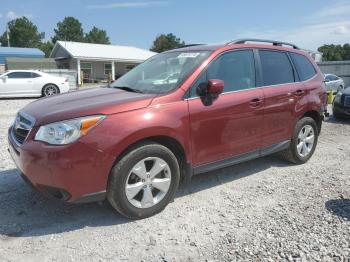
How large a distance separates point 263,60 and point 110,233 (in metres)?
3.00

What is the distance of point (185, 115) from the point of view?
392cm

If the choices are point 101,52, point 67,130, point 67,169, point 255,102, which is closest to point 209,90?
point 255,102

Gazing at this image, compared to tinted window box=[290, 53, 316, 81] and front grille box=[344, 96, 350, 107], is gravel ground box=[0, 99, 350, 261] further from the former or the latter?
front grille box=[344, 96, 350, 107]

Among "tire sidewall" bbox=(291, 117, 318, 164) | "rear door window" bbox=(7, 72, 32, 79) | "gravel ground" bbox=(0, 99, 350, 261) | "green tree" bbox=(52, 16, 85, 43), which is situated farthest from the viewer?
"green tree" bbox=(52, 16, 85, 43)

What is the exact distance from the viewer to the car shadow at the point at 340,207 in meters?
3.95

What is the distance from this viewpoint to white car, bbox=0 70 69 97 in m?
16.9

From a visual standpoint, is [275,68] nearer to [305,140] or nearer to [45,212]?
[305,140]

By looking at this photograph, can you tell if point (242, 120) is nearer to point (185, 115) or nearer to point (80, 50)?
point (185, 115)

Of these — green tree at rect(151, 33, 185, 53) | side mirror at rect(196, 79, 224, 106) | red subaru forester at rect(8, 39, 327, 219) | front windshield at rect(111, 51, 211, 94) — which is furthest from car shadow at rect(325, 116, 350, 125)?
green tree at rect(151, 33, 185, 53)

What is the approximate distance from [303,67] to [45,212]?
4232 mm

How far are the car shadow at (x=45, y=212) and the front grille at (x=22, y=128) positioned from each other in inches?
32.1

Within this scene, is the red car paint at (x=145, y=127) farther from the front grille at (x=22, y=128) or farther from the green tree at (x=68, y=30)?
the green tree at (x=68, y=30)

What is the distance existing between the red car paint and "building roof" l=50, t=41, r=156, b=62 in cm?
3267

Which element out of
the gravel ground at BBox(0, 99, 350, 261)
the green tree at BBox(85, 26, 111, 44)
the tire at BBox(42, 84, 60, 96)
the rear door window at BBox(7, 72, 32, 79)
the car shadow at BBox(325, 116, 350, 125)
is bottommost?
the gravel ground at BBox(0, 99, 350, 261)
